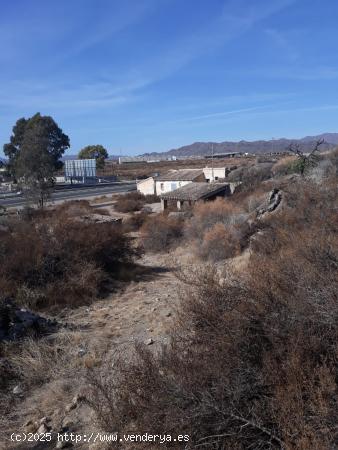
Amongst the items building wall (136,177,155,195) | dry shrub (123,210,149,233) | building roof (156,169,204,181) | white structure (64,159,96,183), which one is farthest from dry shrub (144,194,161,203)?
white structure (64,159,96,183)

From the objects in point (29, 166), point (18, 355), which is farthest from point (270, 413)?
point (29, 166)

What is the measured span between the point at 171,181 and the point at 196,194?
1098cm

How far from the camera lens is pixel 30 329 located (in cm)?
930

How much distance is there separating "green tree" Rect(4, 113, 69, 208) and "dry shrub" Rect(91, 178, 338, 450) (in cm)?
3385

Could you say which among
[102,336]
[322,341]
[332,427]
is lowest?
[102,336]

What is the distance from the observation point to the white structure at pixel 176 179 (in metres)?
39.6

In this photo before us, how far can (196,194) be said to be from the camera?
102 ft

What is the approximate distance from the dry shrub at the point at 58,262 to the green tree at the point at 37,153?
73.3 feet

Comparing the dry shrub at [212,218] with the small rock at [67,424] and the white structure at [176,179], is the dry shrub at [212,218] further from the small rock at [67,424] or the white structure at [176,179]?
the white structure at [176,179]

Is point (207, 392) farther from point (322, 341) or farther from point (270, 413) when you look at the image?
point (322, 341)

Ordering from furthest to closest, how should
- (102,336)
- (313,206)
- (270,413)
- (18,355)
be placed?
(313,206)
(102,336)
(18,355)
(270,413)

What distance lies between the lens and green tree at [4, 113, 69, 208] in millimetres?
38500

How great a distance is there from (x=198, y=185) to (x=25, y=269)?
22187 mm

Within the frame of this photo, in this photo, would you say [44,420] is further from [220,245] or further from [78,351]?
[220,245]
